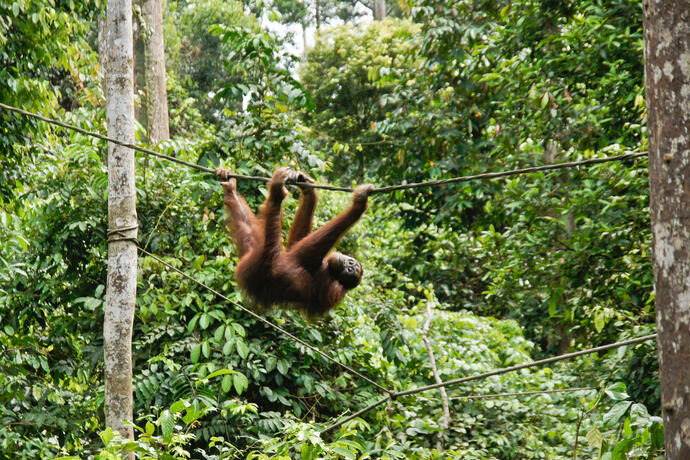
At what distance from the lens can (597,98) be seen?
5605 mm

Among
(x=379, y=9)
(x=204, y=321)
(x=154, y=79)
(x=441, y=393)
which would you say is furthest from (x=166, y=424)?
(x=379, y=9)

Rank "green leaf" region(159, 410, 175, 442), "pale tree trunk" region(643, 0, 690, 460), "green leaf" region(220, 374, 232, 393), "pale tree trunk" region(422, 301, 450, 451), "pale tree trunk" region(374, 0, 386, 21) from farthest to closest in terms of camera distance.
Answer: "pale tree trunk" region(374, 0, 386, 21)
"pale tree trunk" region(422, 301, 450, 451)
"green leaf" region(220, 374, 232, 393)
"green leaf" region(159, 410, 175, 442)
"pale tree trunk" region(643, 0, 690, 460)

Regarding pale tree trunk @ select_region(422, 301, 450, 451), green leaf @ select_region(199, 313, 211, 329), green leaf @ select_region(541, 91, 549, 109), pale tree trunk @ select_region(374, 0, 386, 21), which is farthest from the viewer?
pale tree trunk @ select_region(374, 0, 386, 21)

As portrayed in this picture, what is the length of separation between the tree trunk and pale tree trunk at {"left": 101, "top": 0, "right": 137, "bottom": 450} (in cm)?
553

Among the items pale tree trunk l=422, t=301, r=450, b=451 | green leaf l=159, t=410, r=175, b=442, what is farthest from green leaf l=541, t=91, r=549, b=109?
green leaf l=159, t=410, r=175, b=442

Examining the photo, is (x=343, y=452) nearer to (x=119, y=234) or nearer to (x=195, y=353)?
(x=195, y=353)

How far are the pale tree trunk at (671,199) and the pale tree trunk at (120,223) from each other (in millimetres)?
2948

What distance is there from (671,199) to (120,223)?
305 cm

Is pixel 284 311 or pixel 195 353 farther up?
pixel 284 311

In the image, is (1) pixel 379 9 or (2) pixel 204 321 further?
(1) pixel 379 9

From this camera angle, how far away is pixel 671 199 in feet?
6.53

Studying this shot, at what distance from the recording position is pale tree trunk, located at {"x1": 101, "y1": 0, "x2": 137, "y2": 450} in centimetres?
392

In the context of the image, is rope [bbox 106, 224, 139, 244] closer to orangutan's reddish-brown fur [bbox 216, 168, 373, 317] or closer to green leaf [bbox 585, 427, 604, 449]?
orangutan's reddish-brown fur [bbox 216, 168, 373, 317]

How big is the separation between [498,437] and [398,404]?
2.52 ft
